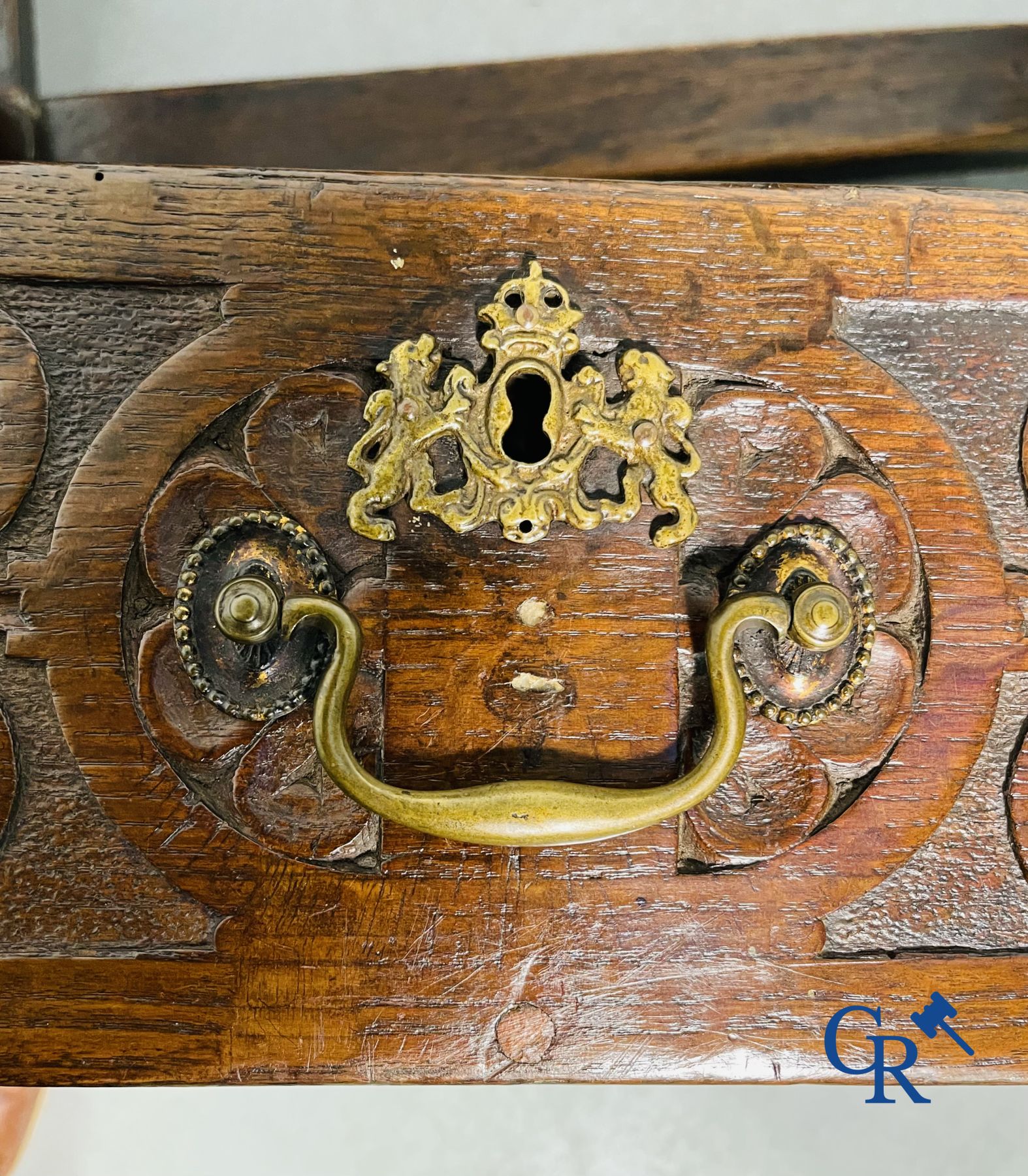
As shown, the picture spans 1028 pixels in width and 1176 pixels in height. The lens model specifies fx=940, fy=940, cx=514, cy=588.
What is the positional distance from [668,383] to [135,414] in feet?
0.99

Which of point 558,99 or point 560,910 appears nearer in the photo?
point 560,910

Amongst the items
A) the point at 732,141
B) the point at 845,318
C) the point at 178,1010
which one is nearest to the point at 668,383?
the point at 845,318

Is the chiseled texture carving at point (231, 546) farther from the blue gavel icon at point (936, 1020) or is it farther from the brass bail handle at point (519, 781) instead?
the blue gavel icon at point (936, 1020)

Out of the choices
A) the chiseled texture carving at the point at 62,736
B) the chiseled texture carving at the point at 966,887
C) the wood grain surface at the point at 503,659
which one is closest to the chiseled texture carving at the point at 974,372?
the wood grain surface at the point at 503,659

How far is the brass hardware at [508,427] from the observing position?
1.71ft

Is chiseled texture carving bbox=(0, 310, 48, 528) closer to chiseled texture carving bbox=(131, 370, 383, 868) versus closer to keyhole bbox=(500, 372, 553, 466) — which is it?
chiseled texture carving bbox=(131, 370, 383, 868)

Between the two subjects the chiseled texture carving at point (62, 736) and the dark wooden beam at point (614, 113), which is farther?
the dark wooden beam at point (614, 113)

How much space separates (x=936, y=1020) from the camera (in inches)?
22.5

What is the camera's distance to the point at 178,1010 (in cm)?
55

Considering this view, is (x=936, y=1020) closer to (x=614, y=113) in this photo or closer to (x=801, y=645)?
(x=801, y=645)

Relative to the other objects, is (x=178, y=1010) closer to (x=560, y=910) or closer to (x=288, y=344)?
(x=560, y=910)

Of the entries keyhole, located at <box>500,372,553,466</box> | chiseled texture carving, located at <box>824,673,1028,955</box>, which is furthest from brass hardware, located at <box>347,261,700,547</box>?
chiseled texture carving, located at <box>824,673,1028,955</box>

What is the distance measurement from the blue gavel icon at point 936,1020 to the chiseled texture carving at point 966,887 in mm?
34

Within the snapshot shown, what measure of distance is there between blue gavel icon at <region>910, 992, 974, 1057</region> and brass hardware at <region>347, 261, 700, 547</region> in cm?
35
